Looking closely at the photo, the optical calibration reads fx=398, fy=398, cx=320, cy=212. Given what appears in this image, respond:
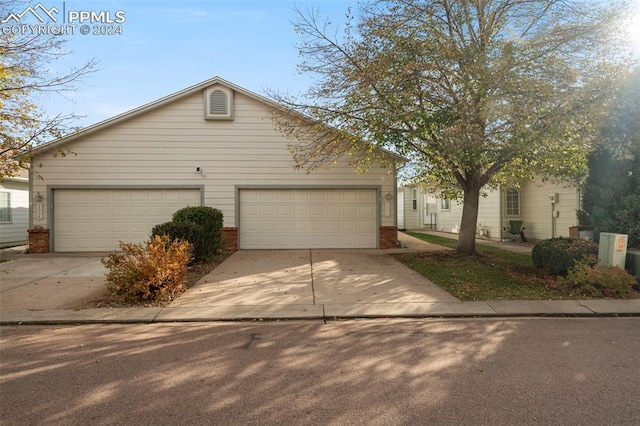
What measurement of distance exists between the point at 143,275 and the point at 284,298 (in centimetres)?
237

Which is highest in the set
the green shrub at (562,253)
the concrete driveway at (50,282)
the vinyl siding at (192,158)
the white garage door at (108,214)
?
the vinyl siding at (192,158)

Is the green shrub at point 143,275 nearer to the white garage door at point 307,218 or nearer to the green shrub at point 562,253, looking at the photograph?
the white garage door at point 307,218

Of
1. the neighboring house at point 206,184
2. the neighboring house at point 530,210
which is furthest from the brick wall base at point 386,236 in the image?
the neighboring house at point 530,210

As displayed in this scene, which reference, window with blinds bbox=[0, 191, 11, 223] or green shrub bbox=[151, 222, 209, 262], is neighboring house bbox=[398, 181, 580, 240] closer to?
green shrub bbox=[151, 222, 209, 262]

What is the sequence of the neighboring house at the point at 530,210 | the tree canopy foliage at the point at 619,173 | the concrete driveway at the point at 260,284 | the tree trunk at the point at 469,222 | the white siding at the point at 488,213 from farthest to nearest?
the white siding at the point at 488,213 < the neighboring house at the point at 530,210 < the tree trunk at the point at 469,222 < the tree canopy foliage at the point at 619,173 < the concrete driveway at the point at 260,284

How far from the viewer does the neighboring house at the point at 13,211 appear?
54.1 feet

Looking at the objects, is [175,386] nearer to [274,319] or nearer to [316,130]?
[274,319]

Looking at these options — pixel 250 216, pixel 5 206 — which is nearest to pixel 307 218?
pixel 250 216

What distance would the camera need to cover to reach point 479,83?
8.16 metres

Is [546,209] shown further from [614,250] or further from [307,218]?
[307,218]

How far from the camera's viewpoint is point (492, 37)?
9.17 meters

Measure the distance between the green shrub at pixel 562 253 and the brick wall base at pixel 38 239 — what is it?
14568 millimetres

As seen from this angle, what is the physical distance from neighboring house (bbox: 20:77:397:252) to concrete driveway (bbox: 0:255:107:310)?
7.46ft

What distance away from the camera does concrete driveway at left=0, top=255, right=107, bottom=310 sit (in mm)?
6707
